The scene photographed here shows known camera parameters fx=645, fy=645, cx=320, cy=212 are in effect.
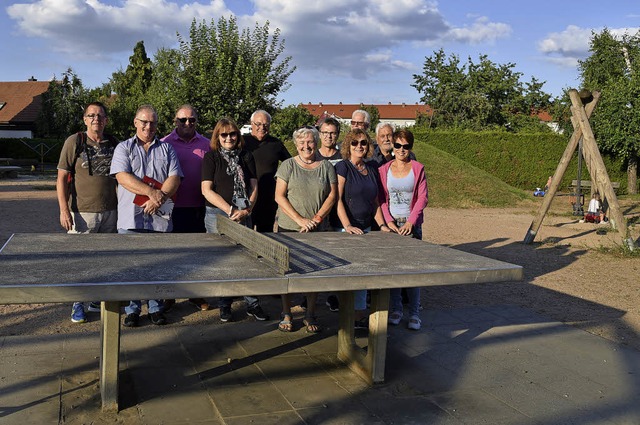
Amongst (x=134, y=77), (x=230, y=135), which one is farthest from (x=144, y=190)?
(x=134, y=77)

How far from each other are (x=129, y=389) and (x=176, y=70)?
22.8 m

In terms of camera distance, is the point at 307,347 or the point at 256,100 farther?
the point at 256,100

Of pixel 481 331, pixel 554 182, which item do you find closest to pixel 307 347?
pixel 481 331

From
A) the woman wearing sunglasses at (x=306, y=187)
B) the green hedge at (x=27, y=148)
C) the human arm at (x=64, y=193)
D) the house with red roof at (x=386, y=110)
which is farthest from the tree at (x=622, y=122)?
the house with red roof at (x=386, y=110)

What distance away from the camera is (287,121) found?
3466cm

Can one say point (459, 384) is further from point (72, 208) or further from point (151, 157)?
point (72, 208)

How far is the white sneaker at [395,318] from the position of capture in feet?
20.7

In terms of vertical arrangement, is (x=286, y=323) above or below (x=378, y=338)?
below

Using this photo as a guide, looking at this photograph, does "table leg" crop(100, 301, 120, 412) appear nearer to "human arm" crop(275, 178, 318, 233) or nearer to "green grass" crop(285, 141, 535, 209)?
"human arm" crop(275, 178, 318, 233)

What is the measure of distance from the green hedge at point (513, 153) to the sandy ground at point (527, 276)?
11.8 meters

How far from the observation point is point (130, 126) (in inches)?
1496

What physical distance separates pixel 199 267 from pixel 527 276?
6731 millimetres

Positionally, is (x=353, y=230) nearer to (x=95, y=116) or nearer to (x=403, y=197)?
(x=403, y=197)

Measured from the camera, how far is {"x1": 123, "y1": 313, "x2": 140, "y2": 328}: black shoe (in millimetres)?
5921
